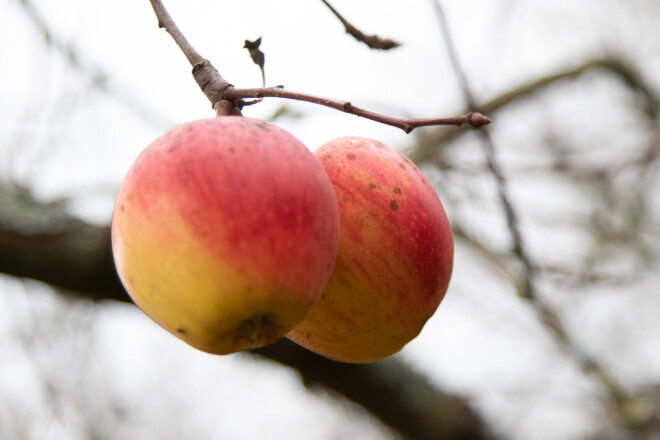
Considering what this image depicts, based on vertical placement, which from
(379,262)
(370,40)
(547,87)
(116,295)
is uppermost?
(370,40)

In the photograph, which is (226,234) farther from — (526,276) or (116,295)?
(116,295)

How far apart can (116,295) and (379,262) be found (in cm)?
108

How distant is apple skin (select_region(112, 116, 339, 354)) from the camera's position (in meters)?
0.58

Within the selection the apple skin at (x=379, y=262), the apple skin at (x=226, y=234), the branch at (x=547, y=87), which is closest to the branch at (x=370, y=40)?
the apple skin at (x=379, y=262)

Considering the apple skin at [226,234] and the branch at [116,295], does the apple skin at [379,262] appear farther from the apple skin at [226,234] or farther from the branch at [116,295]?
the branch at [116,295]

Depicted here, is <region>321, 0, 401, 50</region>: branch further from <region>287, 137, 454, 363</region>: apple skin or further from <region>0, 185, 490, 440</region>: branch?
<region>0, 185, 490, 440</region>: branch

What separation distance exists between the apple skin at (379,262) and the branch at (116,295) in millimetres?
938

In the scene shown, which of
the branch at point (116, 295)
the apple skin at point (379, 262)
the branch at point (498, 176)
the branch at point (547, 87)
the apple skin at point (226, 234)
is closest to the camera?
the apple skin at point (226, 234)

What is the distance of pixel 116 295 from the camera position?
1601 mm

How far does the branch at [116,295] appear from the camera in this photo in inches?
59.4

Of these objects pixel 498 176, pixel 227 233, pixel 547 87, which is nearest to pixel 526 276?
pixel 498 176

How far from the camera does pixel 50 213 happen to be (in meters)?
1.58

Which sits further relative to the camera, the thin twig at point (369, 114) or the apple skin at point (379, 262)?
the apple skin at point (379, 262)

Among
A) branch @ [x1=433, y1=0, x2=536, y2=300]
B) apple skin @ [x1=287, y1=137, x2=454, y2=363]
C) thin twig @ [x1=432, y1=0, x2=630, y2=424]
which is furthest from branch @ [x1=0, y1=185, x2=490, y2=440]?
apple skin @ [x1=287, y1=137, x2=454, y2=363]
